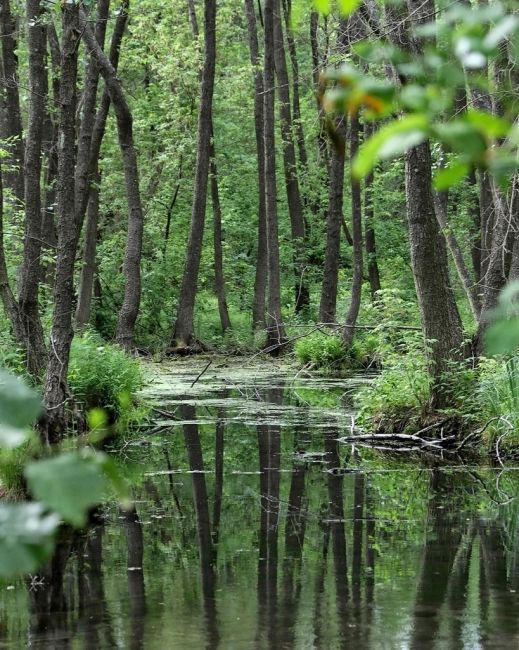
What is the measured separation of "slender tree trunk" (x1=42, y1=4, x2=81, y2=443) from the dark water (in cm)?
109

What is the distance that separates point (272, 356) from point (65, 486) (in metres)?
23.7

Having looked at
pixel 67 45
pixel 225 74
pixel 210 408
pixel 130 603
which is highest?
pixel 225 74

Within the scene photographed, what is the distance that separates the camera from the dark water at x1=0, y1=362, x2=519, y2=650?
5.68 metres

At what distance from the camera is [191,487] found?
9547mm

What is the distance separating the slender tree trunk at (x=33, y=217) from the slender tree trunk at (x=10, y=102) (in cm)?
29

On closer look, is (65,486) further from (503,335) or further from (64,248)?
(64,248)

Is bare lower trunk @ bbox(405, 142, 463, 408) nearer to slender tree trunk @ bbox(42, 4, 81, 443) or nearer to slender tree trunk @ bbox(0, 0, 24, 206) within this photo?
slender tree trunk @ bbox(42, 4, 81, 443)

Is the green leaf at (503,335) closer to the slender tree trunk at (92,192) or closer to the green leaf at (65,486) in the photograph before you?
the green leaf at (65,486)

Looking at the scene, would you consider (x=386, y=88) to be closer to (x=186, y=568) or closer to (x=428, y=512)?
(x=186, y=568)

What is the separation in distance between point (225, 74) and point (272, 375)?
15.1 metres

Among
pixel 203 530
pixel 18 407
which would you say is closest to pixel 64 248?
pixel 203 530

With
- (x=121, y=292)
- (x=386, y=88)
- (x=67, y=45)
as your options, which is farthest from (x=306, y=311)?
(x=386, y=88)

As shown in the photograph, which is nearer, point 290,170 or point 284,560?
point 284,560

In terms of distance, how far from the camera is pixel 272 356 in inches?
976
